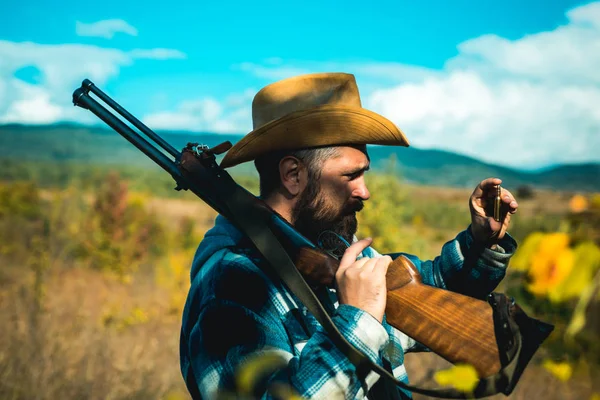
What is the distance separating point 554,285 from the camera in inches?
32.4

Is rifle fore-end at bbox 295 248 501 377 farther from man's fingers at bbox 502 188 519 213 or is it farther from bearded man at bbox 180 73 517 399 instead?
man's fingers at bbox 502 188 519 213

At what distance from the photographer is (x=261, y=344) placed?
1.58 meters

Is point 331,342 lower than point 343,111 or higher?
lower

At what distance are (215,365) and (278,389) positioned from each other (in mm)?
247

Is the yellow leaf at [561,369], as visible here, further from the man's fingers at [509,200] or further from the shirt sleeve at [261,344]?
the man's fingers at [509,200]

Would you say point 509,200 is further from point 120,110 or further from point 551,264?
point 120,110

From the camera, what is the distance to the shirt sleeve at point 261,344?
1.48 meters

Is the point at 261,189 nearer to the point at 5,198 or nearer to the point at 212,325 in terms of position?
the point at 212,325

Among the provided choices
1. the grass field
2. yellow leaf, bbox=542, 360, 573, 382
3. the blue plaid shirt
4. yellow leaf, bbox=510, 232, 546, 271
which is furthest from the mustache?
yellow leaf, bbox=510, 232, 546, 271

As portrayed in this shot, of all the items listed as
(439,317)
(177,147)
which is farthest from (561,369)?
(177,147)

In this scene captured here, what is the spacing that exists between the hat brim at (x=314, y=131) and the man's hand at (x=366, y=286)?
0.70 m

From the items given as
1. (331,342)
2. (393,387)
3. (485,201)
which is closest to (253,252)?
(331,342)

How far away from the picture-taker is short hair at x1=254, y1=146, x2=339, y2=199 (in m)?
2.18

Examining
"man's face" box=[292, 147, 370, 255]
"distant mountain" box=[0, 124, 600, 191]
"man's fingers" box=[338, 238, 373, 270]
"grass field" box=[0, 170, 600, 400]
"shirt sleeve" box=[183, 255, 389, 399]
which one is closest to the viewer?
"shirt sleeve" box=[183, 255, 389, 399]
